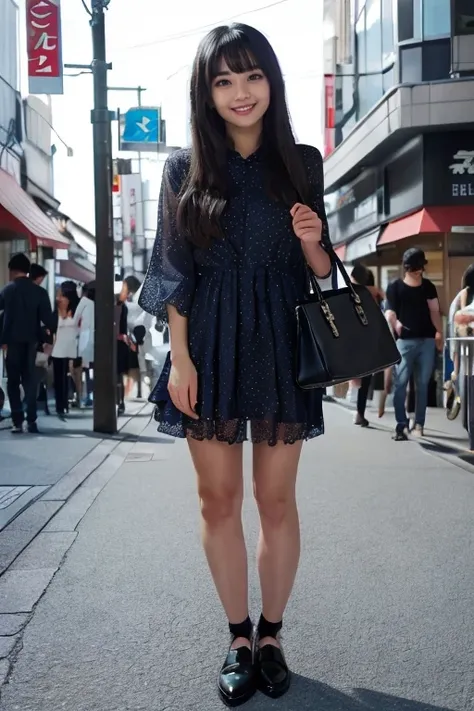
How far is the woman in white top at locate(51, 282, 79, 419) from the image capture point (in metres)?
12.3

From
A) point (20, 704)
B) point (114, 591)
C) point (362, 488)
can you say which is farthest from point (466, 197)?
point (20, 704)

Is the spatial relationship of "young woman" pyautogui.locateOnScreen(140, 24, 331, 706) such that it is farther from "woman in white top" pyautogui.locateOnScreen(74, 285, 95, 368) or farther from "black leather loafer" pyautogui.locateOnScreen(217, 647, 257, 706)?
"woman in white top" pyautogui.locateOnScreen(74, 285, 95, 368)

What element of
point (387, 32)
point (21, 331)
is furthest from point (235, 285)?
point (387, 32)

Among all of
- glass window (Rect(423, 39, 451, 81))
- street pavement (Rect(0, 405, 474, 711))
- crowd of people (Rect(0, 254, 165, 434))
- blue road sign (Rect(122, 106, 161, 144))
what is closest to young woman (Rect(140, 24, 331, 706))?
street pavement (Rect(0, 405, 474, 711))

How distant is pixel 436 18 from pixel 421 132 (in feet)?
5.63

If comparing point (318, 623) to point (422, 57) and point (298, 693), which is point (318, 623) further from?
point (422, 57)

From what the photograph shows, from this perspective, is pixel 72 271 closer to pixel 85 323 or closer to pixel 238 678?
pixel 85 323

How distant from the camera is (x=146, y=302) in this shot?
9.39ft

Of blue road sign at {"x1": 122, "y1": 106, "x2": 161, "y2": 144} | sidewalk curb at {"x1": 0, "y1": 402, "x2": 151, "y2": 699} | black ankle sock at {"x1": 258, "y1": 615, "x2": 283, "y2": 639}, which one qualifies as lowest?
sidewalk curb at {"x1": 0, "y1": 402, "x2": 151, "y2": 699}

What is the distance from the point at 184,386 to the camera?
2.79m

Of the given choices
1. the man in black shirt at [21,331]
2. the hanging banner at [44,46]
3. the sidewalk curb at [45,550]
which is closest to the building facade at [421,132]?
the hanging banner at [44,46]

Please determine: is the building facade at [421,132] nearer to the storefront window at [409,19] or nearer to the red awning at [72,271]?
the storefront window at [409,19]

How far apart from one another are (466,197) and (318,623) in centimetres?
1211

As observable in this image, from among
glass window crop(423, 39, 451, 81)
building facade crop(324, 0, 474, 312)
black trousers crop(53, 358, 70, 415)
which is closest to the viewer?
black trousers crop(53, 358, 70, 415)
